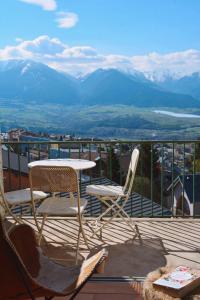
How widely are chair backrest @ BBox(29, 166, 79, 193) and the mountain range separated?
1609cm

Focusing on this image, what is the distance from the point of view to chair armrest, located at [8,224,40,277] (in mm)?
2377

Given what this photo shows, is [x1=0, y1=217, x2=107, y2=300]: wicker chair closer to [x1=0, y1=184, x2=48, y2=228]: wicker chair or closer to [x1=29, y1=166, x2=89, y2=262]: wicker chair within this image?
[x1=29, y1=166, x2=89, y2=262]: wicker chair

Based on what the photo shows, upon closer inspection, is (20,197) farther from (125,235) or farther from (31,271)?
(31,271)

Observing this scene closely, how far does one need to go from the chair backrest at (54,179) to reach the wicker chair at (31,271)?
1.27 metres

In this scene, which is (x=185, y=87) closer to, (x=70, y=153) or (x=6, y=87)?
(x=6, y=87)

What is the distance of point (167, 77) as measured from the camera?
Answer: 3762cm

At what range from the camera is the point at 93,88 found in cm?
3269

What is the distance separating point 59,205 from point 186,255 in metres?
1.33

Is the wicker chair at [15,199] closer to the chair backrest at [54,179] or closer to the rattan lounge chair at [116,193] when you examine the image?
the chair backrest at [54,179]

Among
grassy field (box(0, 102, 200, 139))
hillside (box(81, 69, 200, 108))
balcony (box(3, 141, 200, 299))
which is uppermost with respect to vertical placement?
hillside (box(81, 69, 200, 108))

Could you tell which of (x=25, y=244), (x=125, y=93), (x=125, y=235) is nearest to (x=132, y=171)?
(x=125, y=235)

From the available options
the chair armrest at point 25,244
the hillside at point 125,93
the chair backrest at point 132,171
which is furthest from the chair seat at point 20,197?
the hillside at point 125,93

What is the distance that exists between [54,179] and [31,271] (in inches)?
58.4

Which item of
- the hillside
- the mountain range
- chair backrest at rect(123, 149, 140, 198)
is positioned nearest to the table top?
chair backrest at rect(123, 149, 140, 198)
